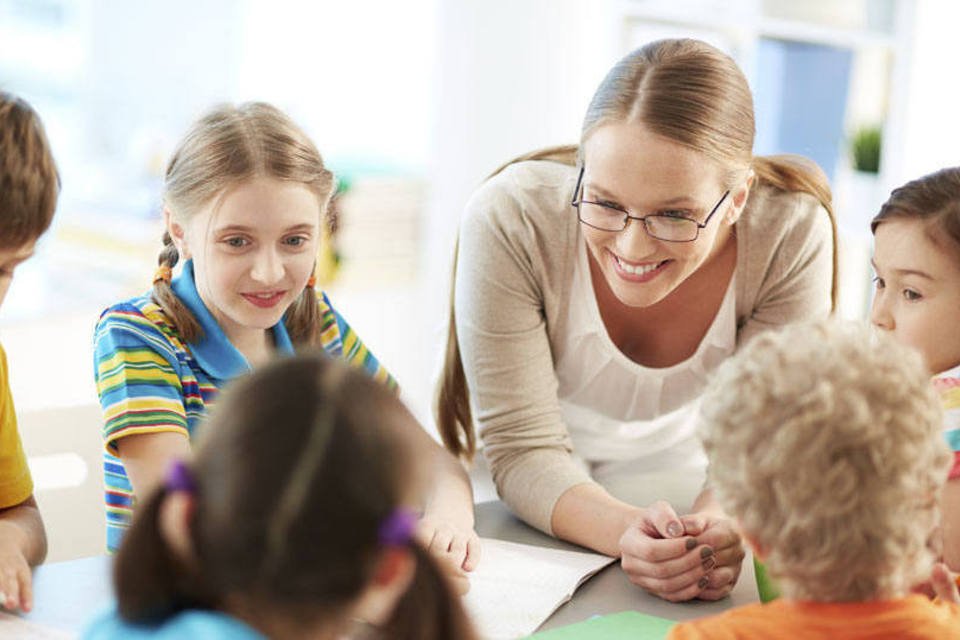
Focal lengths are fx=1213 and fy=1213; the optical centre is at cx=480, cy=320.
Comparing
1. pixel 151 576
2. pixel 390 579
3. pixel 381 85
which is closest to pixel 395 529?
pixel 390 579

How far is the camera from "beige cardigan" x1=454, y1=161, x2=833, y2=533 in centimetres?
153

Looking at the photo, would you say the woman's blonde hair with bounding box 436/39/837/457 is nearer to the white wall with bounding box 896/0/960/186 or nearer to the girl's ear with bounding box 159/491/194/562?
the girl's ear with bounding box 159/491/194/562

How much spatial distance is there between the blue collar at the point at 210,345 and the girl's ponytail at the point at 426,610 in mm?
624

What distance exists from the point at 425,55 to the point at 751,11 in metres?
1.07

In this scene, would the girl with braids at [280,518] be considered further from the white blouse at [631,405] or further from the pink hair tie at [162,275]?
the white blouse at [631,405]

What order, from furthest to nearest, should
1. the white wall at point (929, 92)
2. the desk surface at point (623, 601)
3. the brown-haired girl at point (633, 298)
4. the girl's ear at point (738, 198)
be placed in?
the white wall at point (929, 92)
the girl's ear at point (738, 198)
the brown-haired girl at point (633, 298)
the desk surface at point (623, 601)

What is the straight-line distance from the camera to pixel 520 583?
4.16 ft

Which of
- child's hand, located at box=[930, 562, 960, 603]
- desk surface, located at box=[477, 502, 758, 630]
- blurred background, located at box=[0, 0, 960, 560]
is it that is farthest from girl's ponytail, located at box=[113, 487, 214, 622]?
blurred background, located at box=[0, 0, 960, 560]

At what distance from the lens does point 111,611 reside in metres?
0.83

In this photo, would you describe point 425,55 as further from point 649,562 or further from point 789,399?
point 789,399

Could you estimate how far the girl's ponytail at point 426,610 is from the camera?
2.66 feet

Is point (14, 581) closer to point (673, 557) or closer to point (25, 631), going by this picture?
point (25, 631)

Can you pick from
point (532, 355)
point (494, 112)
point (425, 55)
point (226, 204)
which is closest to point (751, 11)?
point (494, 112)

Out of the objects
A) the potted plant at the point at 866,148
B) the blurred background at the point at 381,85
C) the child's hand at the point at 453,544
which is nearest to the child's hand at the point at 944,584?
the child's hand at the point at 453,544
